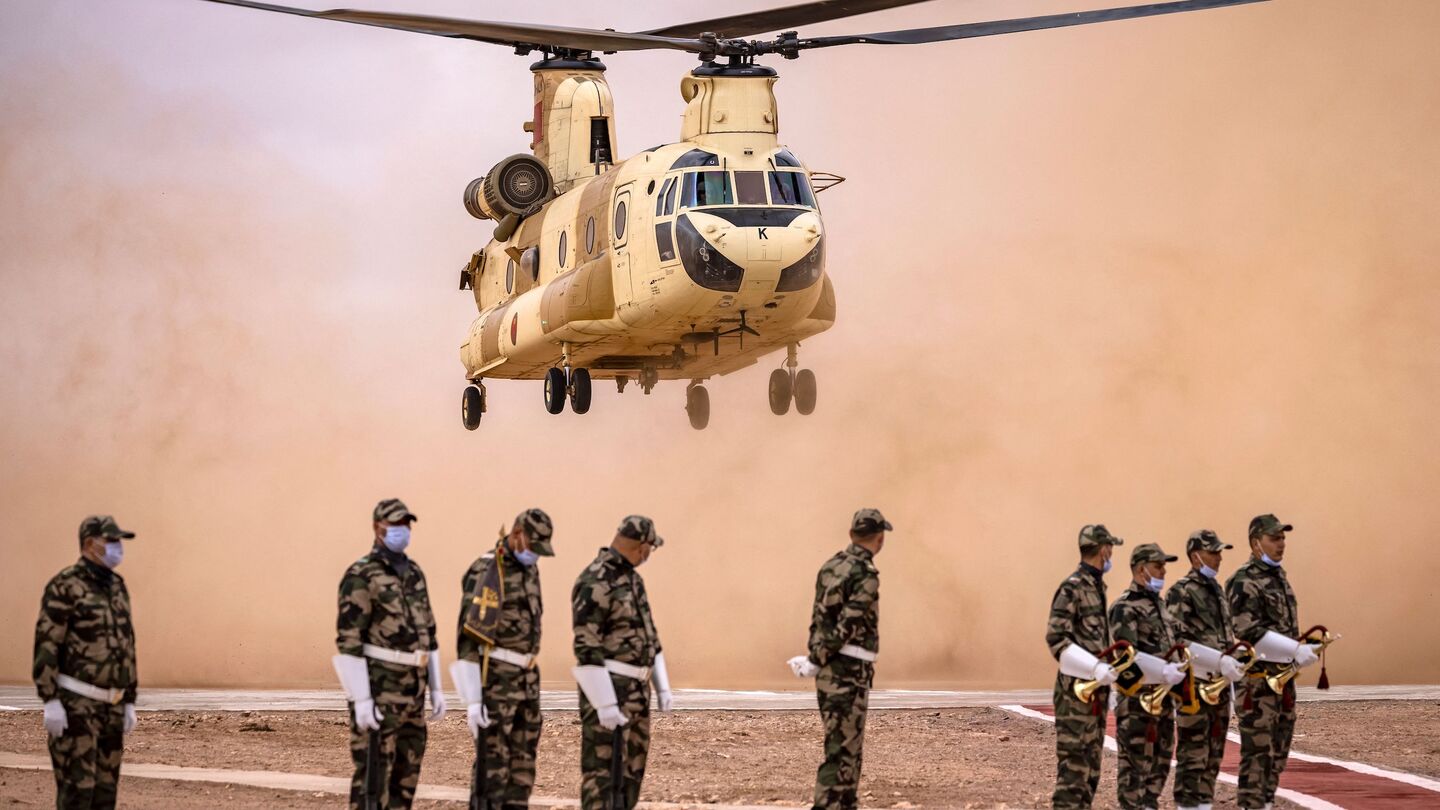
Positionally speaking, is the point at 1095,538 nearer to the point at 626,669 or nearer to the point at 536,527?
the point at 626,669

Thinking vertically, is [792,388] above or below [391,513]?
above

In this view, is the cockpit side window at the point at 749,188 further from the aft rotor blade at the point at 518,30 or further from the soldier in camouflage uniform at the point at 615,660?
the soldier in camouflage uniform at the point at 615,660

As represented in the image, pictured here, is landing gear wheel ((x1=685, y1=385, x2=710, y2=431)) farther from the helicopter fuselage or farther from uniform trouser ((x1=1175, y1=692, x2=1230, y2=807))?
uniform trouser ((x1=1175, y1=692, x2=1230, y2=807))

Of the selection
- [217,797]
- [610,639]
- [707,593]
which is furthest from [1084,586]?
[707,593]

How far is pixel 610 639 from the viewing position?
1300cm

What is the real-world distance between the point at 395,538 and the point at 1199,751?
21.9ft

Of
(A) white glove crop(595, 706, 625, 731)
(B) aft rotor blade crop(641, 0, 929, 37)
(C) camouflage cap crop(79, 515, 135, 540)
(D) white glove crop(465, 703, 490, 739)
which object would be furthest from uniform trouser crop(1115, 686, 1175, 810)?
(B) aft rotor blade crop(641, 0, 929, 37)

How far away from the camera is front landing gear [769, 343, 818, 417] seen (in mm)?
28562

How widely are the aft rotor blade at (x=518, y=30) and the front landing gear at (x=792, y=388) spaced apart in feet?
18.7

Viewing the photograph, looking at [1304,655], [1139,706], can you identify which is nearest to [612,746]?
[1139,706]

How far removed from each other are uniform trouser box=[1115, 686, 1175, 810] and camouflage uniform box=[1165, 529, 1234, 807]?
20 centimetres

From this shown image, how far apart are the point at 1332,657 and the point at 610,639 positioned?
86.9 ft

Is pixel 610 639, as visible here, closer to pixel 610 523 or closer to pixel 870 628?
pixel 870 628

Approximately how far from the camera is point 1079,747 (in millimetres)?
14391
